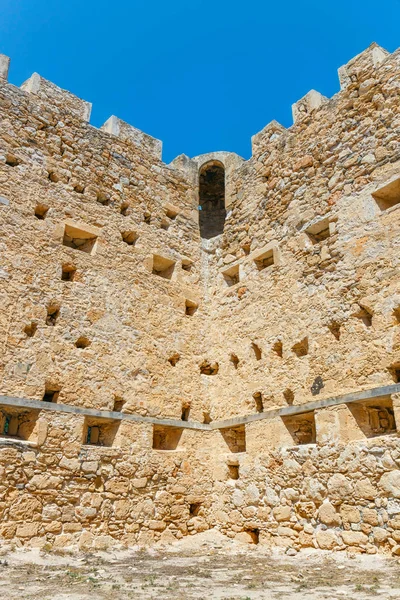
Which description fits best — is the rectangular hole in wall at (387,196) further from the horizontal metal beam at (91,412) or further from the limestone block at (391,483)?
the horizontal metal beam at (91,412)

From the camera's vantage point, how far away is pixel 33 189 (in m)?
7.72

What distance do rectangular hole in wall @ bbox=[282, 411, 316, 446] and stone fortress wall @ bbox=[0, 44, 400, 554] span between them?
0.08 feet

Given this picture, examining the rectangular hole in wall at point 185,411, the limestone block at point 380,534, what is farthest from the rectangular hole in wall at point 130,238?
the limestone block at point 380,534

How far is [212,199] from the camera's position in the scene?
39.1 ft

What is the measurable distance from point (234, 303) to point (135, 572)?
480cm

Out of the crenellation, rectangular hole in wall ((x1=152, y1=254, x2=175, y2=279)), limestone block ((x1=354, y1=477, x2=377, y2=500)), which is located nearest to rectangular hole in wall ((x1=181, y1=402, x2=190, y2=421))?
rectangular hole in wall ((x1=152, y1=254, x2=175, y2=279))

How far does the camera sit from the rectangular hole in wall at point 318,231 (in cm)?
762

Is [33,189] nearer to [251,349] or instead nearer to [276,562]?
[251,349]

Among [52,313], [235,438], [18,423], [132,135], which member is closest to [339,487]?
[235,438]

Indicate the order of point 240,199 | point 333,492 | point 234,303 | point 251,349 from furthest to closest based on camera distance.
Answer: point 240,199, point 234,303, point 251,349, point 333,492

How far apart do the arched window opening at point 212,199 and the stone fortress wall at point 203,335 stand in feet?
6.68

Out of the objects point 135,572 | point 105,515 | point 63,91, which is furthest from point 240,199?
point 135,572

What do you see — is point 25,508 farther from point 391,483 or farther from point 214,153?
point 214,153

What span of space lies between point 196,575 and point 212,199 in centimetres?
882
